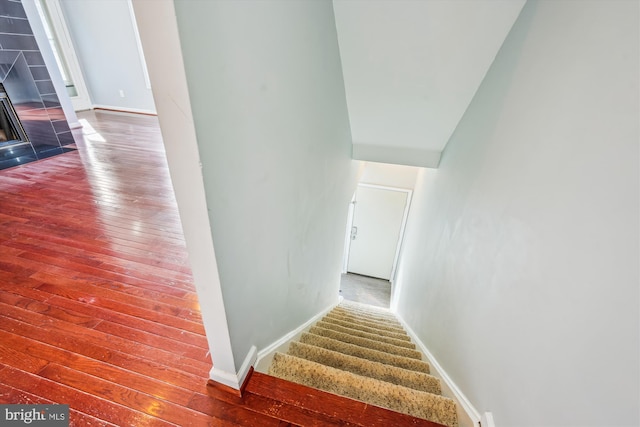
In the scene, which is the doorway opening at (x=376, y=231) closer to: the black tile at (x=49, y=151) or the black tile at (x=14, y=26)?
the black tile at (x=49, y=151)

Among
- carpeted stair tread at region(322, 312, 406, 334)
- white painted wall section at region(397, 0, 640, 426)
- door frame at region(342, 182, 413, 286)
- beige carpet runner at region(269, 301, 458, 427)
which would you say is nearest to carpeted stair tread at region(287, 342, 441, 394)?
beige carpet runner at region(269, 301, 458, 427)

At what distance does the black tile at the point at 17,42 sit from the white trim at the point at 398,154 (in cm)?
398

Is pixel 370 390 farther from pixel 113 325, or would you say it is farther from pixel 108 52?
pixel 108 52

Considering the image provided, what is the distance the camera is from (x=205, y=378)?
49.0 inches

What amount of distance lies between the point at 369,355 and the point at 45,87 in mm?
4786

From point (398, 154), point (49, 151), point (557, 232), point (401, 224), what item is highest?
point (557, 232)

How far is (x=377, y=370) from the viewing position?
1.60 m

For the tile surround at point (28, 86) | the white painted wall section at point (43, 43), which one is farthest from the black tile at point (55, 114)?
the white painted wall section at point (43, 43)

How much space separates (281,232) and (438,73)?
4.59 feet

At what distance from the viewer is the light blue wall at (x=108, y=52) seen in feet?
16.8

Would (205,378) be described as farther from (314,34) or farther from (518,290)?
(314,34)

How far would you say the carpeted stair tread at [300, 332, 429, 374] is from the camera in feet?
6.15

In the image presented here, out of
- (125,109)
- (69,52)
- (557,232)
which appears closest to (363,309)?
(557,232)

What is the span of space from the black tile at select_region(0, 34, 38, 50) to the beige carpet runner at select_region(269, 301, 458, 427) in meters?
4.46
